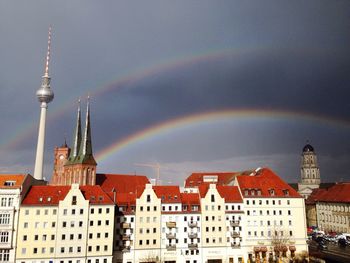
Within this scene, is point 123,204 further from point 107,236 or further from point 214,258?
point 214,258

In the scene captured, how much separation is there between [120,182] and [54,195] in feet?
162

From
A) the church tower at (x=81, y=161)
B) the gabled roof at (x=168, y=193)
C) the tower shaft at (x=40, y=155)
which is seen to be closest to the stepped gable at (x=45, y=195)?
the gabled roof at (x=168, y=193)

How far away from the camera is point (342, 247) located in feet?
399

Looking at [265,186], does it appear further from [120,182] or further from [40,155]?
[40,155]

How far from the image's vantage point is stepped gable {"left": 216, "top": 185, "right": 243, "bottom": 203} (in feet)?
353

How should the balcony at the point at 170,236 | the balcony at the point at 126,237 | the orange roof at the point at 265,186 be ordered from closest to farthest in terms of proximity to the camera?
the balcony at the point at 126,237, the balcony at the point at 170,236, the orange roof at the point at 265,186

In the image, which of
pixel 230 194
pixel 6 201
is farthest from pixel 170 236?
pixel 6 201

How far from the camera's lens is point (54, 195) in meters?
94.1

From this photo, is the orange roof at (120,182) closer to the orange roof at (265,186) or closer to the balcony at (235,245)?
the orange roof at (265,186)

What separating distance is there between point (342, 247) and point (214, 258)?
5091cm

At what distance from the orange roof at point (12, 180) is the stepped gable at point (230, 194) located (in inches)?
2247

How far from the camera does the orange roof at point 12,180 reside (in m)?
90.2

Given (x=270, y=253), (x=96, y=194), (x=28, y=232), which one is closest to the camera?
(x=28, y=232)

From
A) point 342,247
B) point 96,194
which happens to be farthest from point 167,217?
point 342,247
